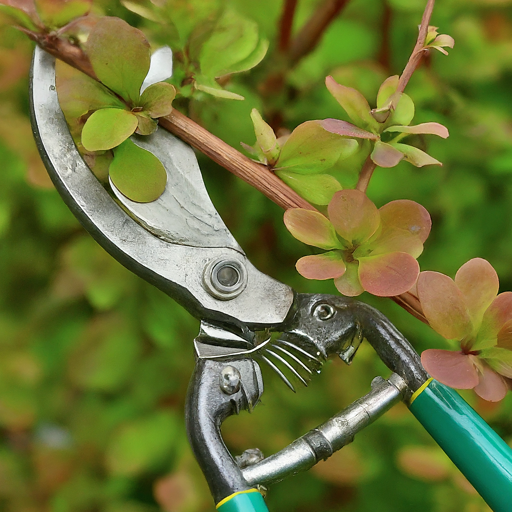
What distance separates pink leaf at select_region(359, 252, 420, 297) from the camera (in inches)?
11.9

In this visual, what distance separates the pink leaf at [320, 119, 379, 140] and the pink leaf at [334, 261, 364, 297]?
74 millimetres

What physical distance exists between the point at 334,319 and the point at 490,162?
322 mm

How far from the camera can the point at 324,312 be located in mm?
404

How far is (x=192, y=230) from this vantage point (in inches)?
16.4

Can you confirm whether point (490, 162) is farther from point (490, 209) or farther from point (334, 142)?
point (334, 142)

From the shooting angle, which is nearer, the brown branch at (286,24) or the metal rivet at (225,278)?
the metal rivet at (225,278)

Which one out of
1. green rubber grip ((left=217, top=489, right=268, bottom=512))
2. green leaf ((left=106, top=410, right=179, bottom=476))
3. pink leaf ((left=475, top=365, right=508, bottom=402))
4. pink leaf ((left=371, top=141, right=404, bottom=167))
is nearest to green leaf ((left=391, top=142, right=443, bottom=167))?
pink leaf ((left=371, top=141, right=404, bottom=167))

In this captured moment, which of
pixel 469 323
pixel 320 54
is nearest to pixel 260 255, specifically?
pixel 320 54

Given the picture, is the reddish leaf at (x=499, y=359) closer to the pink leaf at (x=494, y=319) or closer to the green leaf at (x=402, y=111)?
the pink leaf at (x=494, y=319)

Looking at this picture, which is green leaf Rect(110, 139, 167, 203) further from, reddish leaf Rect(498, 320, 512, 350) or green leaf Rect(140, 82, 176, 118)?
reddish leaf Rect(498, 320, 512, 350)

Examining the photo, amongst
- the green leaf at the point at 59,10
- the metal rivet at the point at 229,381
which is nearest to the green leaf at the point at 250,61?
the green leaf at the point at 59,10

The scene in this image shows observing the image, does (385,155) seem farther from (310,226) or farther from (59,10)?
(59,10)

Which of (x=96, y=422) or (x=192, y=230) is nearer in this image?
(x=192, y=230)

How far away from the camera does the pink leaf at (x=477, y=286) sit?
31cm
